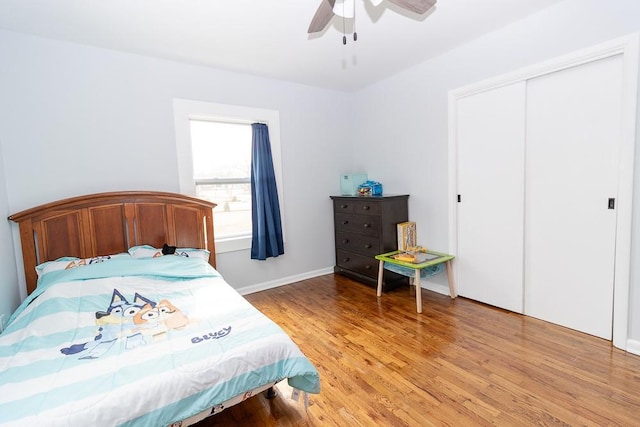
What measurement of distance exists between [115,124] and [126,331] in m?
1.89

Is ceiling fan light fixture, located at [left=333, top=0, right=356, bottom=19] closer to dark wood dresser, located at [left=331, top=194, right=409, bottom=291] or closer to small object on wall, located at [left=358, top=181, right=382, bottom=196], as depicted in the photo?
dark wood dresser, located at [left=331, top=194, right=409, bottom=291]

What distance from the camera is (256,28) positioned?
2.34 meters

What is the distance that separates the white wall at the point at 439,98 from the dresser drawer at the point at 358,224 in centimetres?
47

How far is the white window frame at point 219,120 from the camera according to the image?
2.97 metres

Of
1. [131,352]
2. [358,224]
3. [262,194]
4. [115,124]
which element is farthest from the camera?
[358,224]

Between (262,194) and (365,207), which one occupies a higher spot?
(262,194)

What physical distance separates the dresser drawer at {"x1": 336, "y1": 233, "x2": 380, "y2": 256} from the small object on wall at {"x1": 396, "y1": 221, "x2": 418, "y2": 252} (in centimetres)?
25

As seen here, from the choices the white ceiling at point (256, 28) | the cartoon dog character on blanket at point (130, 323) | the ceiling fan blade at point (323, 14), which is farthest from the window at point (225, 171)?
the ceiling fan blade at point (323, 14)

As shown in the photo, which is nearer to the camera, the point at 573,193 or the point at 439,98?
the point at 573,193

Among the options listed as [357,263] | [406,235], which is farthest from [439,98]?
[357,263]

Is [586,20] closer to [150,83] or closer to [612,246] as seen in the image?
[612,246]

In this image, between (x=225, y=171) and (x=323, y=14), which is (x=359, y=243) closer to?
(x=225, y=171)

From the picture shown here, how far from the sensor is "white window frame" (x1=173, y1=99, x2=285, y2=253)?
297 centimetres

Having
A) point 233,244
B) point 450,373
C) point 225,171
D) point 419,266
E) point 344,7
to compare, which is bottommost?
point 450,373
